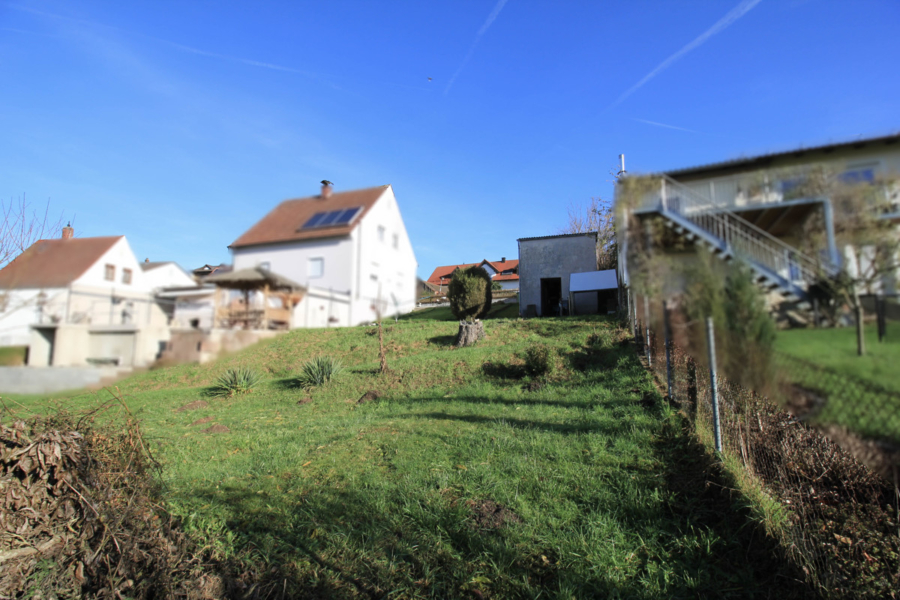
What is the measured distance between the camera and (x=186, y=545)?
3736 mm

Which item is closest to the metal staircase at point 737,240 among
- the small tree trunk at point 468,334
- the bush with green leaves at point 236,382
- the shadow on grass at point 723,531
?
the shadow on grass at point 723,531

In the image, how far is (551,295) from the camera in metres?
20.5

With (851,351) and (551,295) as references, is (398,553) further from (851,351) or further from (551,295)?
(551,295)

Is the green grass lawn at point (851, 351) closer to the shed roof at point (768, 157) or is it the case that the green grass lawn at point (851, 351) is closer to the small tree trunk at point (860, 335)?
the small tree trunk at point (860, 335)

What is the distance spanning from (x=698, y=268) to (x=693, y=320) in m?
0.12

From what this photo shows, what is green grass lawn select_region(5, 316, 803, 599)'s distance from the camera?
129 inches

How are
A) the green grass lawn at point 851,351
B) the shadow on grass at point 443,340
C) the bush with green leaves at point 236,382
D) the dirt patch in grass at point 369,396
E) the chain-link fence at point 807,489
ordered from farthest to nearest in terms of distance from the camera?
the shadow on grass at point 443,340 → the dirt patch in grass at point 369,396 → the bush with green leaves at point 236,382 → the chain-link fence at point 807,489 → the green grass lawn at point 851,351

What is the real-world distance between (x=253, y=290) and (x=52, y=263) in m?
0.81

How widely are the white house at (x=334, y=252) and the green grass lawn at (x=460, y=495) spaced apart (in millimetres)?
546

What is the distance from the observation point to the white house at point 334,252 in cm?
216

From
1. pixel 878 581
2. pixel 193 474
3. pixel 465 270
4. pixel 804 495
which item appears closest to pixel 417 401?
pixel 193 474

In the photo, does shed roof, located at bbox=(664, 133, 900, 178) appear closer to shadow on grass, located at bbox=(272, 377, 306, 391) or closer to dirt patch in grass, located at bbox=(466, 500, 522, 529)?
dirt patch in grass, located at bbox=(466, 500, 522, 529)

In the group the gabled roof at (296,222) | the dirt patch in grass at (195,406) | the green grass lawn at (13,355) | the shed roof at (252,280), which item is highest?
the gabled roof at (296,222)

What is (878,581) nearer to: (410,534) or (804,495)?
(804,495)
